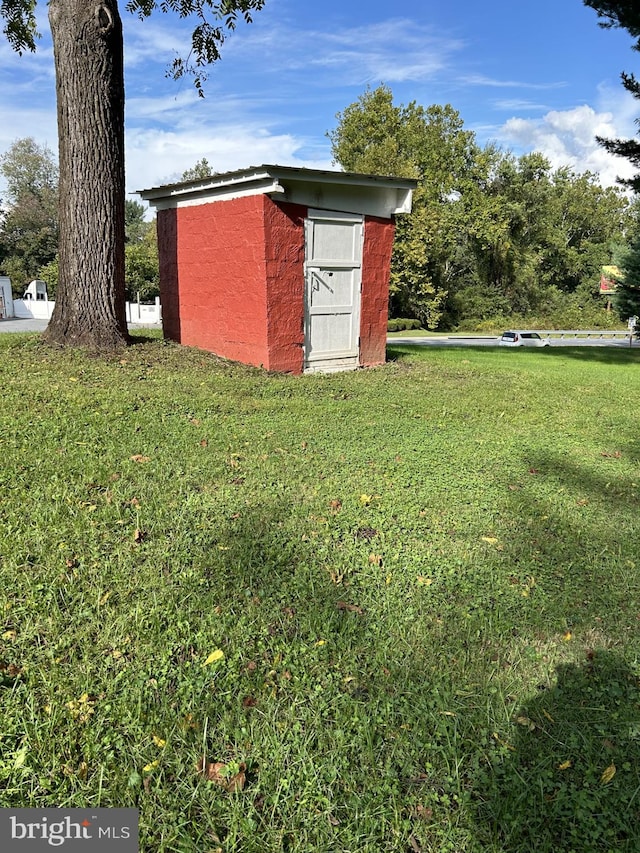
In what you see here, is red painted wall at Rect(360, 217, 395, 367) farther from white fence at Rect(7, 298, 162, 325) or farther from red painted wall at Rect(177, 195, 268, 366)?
white fence at Rect(7, 298, 162, 325)

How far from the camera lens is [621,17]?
10.4 metres

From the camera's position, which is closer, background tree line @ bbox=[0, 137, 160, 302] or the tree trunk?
the tree trunk

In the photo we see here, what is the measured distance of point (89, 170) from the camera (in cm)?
680

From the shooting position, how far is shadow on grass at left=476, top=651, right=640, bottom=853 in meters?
1.64

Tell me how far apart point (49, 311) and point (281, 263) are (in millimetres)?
29482

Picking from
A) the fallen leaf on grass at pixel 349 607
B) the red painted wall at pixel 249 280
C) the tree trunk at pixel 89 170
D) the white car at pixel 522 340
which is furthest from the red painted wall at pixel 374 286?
the white car at pixel 522 340

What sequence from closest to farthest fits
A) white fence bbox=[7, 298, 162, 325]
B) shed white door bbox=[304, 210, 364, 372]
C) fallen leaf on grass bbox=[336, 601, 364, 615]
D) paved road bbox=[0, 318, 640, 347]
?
fallen leaf on grass bbox=[336, 601, 364, 615] < shed white door bbox=[304, 210, 364, 372] < paved road bbox=[0, 318, 640, 347] < white fence bbox=[7, 298, 162, 325]

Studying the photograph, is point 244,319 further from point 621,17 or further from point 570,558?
point 621,17

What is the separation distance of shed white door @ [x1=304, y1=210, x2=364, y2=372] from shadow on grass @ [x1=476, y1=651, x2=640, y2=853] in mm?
6743

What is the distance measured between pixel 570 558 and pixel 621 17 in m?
12.1

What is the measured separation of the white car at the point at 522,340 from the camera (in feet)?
87.9

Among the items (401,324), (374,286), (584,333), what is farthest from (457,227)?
(374,286)

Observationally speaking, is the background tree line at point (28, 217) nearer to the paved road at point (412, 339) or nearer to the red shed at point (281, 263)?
the paved road at point (412, 339)

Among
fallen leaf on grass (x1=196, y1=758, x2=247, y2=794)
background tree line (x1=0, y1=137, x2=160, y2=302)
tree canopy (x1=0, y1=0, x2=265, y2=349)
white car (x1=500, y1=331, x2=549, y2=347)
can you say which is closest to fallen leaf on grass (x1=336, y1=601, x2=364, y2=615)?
fallen leaf on grass (x1=196, y1=758, x2=247, y2=794)
